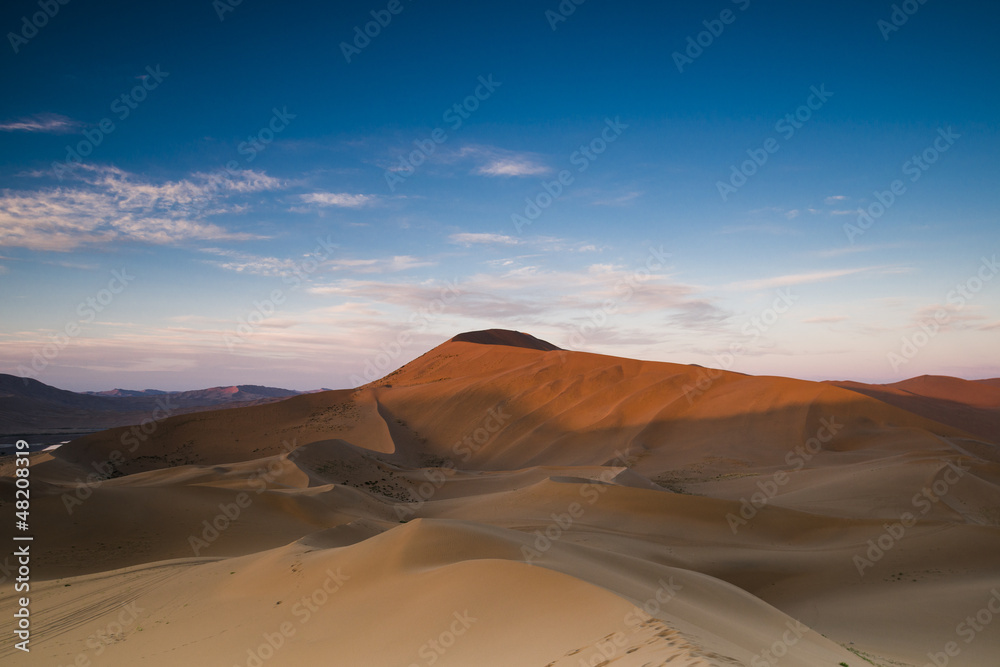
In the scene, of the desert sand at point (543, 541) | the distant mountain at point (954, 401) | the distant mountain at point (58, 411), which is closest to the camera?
the desert sand at point (543, 541)

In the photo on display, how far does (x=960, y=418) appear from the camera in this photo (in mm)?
41031

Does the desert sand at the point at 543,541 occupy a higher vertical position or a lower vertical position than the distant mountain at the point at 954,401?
lower

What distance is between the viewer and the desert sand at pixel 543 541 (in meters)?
5.98

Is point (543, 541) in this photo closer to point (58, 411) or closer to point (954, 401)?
point (954, 401)

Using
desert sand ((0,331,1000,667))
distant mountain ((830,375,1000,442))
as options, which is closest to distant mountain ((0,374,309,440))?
desert sand ((0,331,1000,667))

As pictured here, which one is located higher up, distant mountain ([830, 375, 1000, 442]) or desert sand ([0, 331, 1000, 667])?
distant mountain ([830, 375, 1000, 442])

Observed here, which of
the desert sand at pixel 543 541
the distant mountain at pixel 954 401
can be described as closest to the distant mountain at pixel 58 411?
the desert sand at pixel 543 541

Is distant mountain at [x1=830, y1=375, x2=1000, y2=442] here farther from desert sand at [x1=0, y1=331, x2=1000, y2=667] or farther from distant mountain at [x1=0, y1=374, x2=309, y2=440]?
distant mountain at [x1=0, y1=374, x2=309, y2=440]

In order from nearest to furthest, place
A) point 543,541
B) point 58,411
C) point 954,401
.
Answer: point 543,541
point 954,401
point 58,411

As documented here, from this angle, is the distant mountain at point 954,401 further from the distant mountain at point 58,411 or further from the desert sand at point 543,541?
the distant mountain at point 58,411

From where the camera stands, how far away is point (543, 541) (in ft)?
31.0

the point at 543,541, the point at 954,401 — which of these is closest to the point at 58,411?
the point at 543,541

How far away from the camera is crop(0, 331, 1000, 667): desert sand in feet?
19.6

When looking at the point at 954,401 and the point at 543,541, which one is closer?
the point at 543,541
